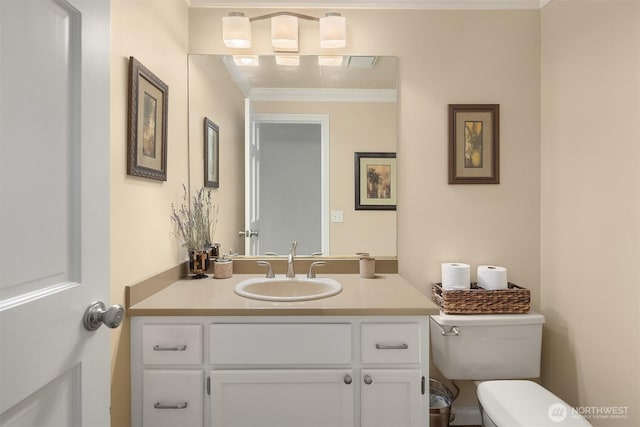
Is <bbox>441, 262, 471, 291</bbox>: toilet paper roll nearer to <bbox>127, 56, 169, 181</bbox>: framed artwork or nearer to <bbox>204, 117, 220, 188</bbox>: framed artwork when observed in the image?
<bbox>204, 117, 220, 188</bbox>: framed artwork

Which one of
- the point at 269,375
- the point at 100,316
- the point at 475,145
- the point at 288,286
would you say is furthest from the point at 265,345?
the point at 475,145

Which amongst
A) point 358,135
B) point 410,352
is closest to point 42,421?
point 410,352

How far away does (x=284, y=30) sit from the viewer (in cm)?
208

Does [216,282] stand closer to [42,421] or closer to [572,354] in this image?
[42,421]

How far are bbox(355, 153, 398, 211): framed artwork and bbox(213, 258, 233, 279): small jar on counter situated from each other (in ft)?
2.64

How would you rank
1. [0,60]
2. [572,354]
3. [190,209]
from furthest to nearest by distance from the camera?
[190,209]
[572,354]
[0,60]

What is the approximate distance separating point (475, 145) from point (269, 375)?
1.59 meters

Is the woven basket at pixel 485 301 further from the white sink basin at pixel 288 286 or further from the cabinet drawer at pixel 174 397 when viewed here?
the cabinet drawer at pixel 174 397

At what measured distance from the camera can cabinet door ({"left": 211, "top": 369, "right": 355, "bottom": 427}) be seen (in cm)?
146

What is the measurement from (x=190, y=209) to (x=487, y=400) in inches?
64.5

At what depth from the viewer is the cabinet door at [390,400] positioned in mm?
1479

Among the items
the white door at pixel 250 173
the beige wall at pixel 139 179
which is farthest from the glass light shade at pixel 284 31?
the beige wall at pixel 139 179

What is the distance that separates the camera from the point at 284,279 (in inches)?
76.1

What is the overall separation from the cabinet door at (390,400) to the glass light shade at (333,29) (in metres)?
1.63
